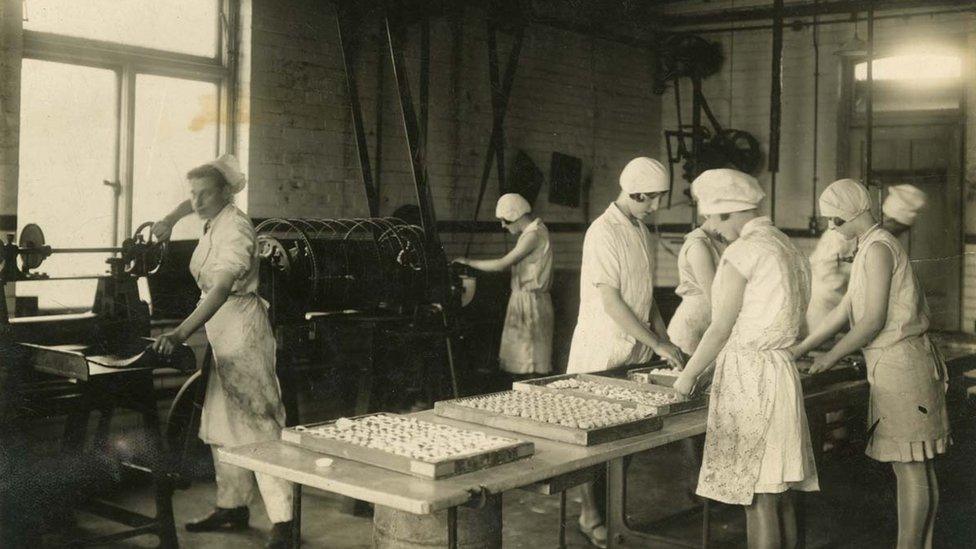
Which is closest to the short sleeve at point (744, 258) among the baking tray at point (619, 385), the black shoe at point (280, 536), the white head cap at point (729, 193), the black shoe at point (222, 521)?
the white head cap at point (729, 193)

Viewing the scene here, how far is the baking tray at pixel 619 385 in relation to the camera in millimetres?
3689

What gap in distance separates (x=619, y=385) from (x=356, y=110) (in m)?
4.41

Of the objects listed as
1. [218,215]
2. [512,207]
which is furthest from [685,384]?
[512,207]

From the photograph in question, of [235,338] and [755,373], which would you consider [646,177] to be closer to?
[755,373]

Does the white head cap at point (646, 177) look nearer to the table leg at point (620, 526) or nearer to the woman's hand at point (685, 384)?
the woman's hand at point (685, 384)

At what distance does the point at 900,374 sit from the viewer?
4.22 metres

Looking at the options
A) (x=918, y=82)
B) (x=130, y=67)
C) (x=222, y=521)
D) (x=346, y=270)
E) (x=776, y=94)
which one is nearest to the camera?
(x=222, y=521)

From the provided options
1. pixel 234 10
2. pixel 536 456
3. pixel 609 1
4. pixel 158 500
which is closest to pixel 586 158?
pixel 609 1

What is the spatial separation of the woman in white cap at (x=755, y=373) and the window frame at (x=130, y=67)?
4697mm

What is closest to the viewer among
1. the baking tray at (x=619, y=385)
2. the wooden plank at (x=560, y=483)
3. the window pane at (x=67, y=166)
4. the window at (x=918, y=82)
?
the wooden plank at (x=560, y=483)

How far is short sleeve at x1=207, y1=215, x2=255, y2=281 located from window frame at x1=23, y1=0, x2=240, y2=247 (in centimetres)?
273

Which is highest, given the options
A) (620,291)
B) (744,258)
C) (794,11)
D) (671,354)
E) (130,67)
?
(794,11)

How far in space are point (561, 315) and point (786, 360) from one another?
16.5ft

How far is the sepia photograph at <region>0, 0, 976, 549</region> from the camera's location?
3.57m
